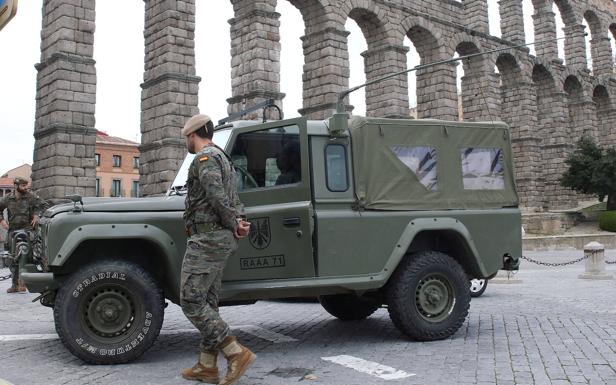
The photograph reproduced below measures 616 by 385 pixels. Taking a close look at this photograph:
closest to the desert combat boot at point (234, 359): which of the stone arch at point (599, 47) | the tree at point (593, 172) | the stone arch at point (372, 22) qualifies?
the stone arch at point (372, 22)

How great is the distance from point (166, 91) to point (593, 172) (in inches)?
932

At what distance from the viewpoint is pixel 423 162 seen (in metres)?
5.87

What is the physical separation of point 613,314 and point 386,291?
3.47m

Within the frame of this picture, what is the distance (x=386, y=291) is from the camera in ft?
18.6

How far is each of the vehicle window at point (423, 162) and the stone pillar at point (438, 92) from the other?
75.1ft

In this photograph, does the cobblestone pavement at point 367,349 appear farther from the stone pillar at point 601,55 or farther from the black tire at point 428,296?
the stone pillar at point 601,55

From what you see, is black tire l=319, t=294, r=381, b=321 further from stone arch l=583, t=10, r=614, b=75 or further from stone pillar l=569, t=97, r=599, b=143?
stone arch l=583, t=10, r=614, b=75

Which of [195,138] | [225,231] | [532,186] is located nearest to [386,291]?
[225,231]

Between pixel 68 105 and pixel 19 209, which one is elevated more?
pixel 68 105

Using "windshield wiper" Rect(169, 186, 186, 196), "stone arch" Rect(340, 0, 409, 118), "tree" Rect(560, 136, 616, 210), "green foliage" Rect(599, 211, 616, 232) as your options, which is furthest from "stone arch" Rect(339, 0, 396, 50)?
"windshield wiper" Rect(169, 186, 186, 196)

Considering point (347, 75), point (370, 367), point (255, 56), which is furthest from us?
point (347, 75)

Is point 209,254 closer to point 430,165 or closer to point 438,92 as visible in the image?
point 430,165

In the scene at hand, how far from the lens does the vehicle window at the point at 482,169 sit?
19.9ft

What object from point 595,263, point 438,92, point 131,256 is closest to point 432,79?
point 438,92
